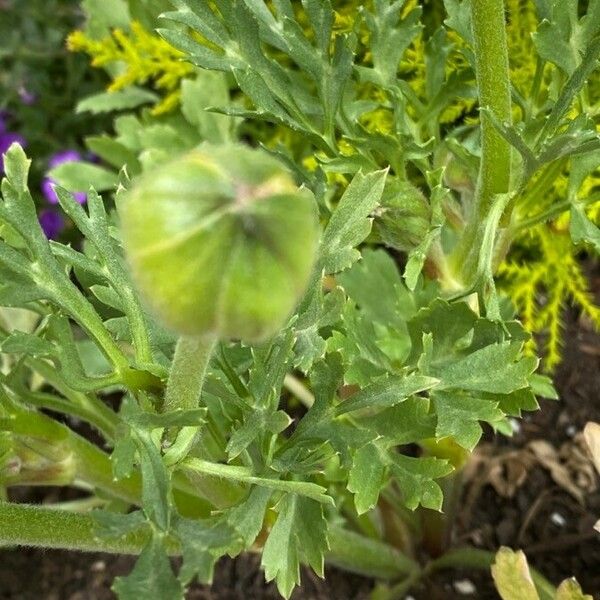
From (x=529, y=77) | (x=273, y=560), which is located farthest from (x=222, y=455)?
(x=529, y=77)

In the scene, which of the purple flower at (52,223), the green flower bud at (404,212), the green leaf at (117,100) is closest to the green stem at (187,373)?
the green flower bud at (404,212)

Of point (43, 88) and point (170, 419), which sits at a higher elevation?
point (170, 419)

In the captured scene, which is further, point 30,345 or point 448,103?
point 448,103

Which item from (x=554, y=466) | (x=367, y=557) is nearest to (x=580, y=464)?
(x=554, y=466)

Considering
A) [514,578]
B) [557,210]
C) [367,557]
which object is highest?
[557,210]

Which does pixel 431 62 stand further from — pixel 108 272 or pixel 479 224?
pixel 108 272

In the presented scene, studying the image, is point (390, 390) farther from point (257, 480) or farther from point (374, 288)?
point (374, 288)

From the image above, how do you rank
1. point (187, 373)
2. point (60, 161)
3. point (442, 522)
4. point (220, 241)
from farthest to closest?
Result: point (60, 161) → point (442, 522) → point (187, 373) → point (220, 241)

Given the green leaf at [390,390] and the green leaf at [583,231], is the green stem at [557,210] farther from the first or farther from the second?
the green leaf at [390,390]
